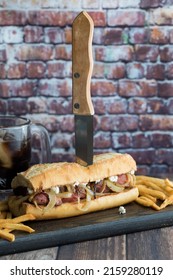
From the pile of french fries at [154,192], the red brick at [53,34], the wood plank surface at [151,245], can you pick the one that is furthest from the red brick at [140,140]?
the wood plank surface at [151,245]

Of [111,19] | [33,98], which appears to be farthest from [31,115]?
[111,19]

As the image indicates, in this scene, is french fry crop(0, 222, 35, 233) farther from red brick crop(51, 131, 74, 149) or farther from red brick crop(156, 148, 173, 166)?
red brick crop(156, 148, 173, 166)

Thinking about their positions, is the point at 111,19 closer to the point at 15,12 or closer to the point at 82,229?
the point at 15,12

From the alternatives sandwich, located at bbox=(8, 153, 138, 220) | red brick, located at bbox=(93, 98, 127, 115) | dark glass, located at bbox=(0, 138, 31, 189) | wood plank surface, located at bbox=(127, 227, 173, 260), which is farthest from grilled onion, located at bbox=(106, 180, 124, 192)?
red brick, located at bbox=(93, 98, 127, 115)

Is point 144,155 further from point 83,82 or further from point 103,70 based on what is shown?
point 83,82

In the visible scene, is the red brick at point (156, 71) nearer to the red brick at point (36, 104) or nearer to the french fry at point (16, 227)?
the red brick at point (36, 104)
